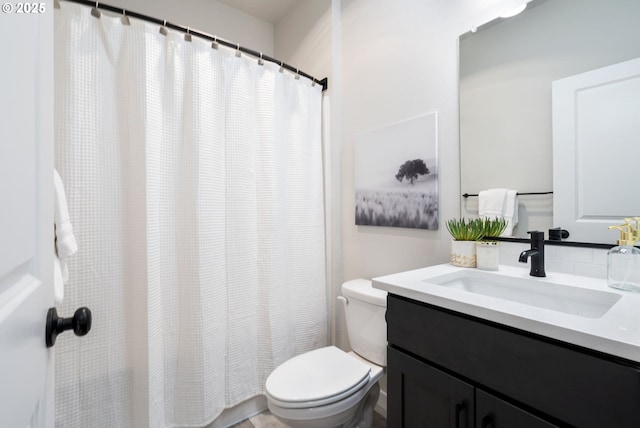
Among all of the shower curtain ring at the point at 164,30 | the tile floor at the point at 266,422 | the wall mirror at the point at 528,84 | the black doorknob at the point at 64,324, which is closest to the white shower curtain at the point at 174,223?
the shower curtain ring at the point at 164,30

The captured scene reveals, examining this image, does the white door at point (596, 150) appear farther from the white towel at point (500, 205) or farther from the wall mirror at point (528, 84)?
the white towel at point (500, 205)

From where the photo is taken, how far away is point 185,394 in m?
1.38

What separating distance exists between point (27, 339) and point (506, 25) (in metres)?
1.69

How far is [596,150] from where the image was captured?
0.97 meters

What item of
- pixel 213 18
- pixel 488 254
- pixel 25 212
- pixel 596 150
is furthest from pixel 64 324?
pixel 213 18

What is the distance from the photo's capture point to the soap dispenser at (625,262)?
838mm

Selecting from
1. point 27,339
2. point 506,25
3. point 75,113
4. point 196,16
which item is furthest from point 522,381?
point 196,16

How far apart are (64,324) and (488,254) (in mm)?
1289

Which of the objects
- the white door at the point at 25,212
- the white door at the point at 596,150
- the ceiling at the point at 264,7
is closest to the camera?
the white door at the point at 25,212

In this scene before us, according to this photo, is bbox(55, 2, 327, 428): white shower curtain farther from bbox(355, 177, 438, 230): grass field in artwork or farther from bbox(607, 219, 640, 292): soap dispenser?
bbox(607, 219, 640, 292): soap dispenser

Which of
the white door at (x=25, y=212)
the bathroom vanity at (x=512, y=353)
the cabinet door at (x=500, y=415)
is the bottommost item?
the cabinet door at (x=500, y=415)

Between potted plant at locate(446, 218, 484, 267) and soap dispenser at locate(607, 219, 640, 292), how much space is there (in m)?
0.39

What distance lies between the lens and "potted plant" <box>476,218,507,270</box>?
1.13 m

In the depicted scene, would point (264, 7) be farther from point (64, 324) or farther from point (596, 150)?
point (64, 324)
